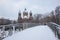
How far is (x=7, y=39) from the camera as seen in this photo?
18.7 ft

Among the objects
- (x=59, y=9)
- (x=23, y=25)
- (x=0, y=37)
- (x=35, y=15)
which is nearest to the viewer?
(x=0, y=37)

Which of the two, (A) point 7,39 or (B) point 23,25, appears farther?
(B) point 23,25

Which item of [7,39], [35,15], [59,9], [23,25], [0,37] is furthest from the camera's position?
[35,15]

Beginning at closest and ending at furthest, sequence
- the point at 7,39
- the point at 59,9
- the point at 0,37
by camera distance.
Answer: the point at 0,37, the point at 7,39, the point at 59,9

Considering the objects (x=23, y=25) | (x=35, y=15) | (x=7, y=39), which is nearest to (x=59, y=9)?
(x=23, y=25)

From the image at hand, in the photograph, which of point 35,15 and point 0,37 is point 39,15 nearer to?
point 35,15

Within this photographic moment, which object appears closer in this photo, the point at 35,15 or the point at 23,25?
the point at 23,25

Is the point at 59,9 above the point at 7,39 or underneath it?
above

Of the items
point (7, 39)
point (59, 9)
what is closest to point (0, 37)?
point (7, 39)

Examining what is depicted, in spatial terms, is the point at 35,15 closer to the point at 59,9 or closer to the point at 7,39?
Answer: the point at 59,9

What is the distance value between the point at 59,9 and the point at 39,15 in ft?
79.0

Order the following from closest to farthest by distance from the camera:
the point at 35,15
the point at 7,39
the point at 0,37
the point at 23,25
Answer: the point at 0,37
the point at 7,39
the point at 23,25
the point at 35,15

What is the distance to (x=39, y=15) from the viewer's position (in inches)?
1746

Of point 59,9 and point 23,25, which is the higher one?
point 59,9
